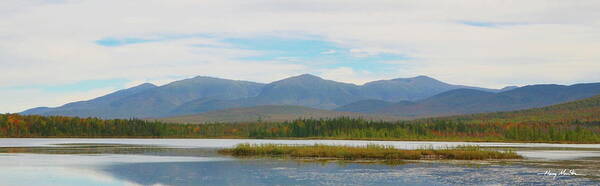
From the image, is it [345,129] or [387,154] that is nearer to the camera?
[387,154]

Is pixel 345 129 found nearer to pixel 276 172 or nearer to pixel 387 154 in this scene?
pixel 387 154

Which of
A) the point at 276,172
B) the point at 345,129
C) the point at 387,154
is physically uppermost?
the point at 345,129

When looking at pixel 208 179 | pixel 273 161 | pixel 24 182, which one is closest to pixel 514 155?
pixel 273 161

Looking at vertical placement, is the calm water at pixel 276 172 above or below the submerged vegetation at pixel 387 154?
below

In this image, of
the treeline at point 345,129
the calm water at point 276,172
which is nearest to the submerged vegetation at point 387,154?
the calm water at point 276,172

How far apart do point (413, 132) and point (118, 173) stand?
132m

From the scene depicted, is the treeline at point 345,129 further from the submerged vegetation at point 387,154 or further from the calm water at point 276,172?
the calm water at point 276,172

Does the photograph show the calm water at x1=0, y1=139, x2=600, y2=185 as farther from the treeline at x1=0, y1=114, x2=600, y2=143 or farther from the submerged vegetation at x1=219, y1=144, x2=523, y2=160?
the treeline at x1=0, y1=114, x2=600, y2=143

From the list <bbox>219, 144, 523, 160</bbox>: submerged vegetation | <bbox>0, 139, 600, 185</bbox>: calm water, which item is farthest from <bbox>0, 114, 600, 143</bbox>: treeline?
<bbox>0, 139, 600, 185</bbox>: calm water

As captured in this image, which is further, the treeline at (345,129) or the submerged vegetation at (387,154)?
the treeline at (345,129)

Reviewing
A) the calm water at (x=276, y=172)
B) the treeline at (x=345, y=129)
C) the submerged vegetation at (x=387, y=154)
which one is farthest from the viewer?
the treeline at (x=345, y=129)

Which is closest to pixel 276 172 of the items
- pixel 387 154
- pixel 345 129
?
pixel 387 154

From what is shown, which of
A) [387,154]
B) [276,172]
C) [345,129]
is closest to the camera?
[276,172]

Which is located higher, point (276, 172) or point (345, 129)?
point (345, 129)
